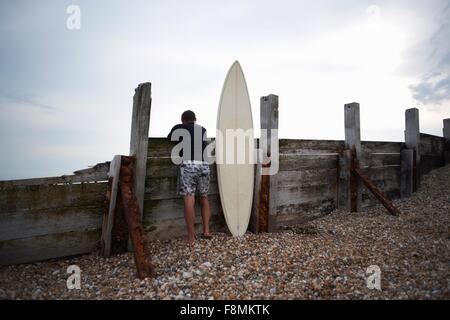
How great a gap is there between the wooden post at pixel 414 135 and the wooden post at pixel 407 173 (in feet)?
0.48

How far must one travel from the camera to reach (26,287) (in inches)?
98.8

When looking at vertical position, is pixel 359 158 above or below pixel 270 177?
above

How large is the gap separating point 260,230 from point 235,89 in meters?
2.22

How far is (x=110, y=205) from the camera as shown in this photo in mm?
3240

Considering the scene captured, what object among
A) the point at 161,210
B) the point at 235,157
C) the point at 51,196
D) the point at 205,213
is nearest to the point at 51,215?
the point at 51,196

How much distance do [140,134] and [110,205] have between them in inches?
35.1

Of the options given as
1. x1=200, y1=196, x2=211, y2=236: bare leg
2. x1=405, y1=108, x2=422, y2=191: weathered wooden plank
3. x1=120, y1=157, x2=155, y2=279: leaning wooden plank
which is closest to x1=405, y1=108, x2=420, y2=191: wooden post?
Answer: x1=405, y1=108, x2=422, y2=191: weathered wooden plank

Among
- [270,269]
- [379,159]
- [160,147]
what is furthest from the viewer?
[379,159]

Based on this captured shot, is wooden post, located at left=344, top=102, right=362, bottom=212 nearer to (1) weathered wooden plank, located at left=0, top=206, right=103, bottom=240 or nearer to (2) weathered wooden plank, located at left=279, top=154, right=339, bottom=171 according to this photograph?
(2) weathered wooden plank, located at left=279, top=154, right=339, bottom=171

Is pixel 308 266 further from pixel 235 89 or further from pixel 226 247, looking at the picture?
pixel 235 89

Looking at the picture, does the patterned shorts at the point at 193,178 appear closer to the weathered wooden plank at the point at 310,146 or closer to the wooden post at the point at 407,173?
the weathered wooden plank at the point at 310,146

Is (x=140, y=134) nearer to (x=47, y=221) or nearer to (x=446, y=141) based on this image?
(x=47, y=221)
